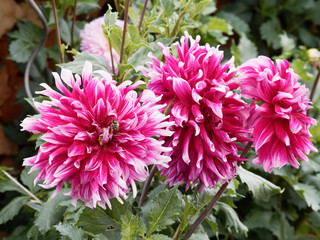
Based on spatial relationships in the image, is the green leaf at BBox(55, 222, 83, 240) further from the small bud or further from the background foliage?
the small bud

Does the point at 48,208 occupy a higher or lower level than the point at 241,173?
lower

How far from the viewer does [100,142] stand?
1.35ft

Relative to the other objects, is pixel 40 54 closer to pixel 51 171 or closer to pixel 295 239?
pixel 51 171

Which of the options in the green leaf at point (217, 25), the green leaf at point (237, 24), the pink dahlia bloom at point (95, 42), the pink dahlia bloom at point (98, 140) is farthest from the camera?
the green leaf at point (237, 24)

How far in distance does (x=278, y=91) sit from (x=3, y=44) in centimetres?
83

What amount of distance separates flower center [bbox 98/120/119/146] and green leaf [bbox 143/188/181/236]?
115mm

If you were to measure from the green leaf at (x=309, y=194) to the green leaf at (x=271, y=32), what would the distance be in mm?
555

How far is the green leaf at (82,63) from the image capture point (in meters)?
0.56

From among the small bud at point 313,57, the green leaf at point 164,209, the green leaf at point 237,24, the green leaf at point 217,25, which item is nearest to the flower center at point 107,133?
the green leaf at point 164,209

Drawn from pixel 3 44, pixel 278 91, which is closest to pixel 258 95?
pixel 278 91

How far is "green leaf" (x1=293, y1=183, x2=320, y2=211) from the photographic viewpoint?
0.78 metres

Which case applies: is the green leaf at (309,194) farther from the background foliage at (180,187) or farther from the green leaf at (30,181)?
the green leaf at (30,181)

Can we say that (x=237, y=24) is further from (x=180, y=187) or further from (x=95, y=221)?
(x=95, y=221)

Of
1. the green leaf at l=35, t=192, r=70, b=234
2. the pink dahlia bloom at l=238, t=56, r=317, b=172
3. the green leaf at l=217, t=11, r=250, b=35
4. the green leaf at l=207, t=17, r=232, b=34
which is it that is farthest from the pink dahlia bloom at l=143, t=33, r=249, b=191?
the green leaf at l=217, t=11, r=250, b=35
